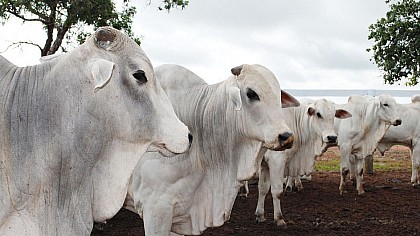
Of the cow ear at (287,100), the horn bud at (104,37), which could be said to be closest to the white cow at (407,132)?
the cow ear at (287,100)

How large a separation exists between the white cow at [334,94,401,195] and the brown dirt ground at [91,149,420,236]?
0.63 meters

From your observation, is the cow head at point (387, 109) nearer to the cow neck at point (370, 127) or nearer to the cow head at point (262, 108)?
the cow neck at point (370, 127)

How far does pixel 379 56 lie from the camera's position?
934 cm

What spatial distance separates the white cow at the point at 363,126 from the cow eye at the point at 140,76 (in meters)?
7.13

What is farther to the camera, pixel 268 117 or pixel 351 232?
pixel 351 232

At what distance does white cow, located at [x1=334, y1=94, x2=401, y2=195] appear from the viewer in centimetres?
898

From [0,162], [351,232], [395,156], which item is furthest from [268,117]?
[395,156]

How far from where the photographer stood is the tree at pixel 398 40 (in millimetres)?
8992

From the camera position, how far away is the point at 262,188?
6828mm

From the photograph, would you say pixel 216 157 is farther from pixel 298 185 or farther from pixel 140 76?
pixel 298 185

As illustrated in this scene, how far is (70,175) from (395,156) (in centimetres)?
1451

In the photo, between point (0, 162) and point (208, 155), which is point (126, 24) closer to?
point (208, 155)

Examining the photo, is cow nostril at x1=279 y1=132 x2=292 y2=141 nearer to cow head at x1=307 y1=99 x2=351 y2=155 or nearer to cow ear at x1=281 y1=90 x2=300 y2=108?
cow ear at x1=281 y1=90 x2=300 y2=108

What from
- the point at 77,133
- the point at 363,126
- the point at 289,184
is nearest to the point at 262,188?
the point at 289,184
